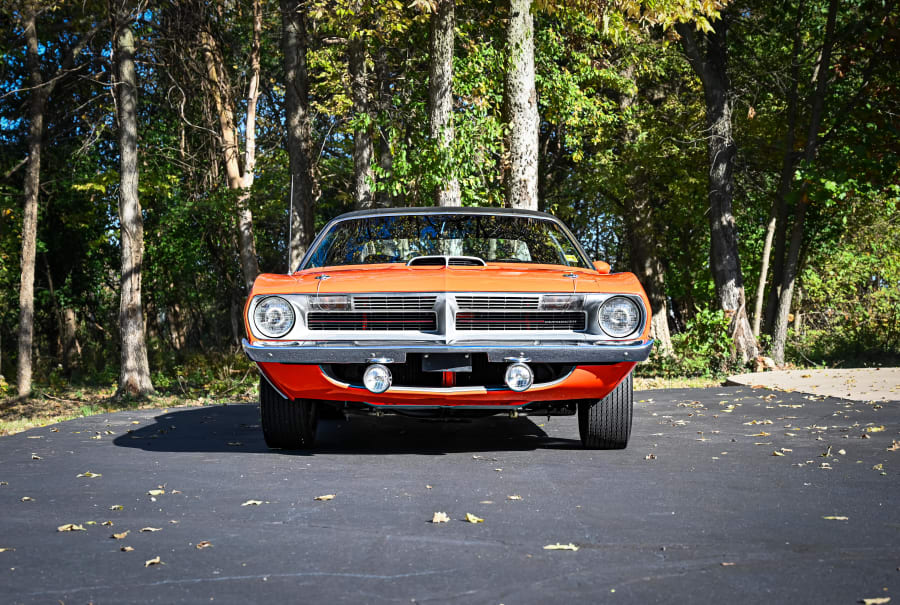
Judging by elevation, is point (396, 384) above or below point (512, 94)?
below

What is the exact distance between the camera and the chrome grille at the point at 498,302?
5695mm

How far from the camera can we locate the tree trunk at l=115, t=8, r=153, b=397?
17469 mm

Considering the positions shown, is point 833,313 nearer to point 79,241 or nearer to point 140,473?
point 79,241

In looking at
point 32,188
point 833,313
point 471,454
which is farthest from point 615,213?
point 471,454

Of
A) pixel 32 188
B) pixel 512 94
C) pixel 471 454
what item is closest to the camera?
pixel 471 454

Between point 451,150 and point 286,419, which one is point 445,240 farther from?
point 451,150

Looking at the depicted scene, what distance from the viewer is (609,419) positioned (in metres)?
6.23

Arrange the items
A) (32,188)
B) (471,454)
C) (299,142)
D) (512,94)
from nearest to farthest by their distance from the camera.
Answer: (471,454) < (512,94) < (299,142) < (32,188)

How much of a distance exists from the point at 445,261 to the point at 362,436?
185cm

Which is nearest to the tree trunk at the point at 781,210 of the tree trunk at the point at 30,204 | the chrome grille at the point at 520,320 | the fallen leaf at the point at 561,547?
the chrome grille at the point at 520,320

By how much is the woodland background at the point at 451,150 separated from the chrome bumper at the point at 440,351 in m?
8.26

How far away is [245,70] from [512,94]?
1267cm

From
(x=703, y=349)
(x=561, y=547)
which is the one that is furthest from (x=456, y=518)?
(x=703, y=349)

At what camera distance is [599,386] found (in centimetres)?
580
